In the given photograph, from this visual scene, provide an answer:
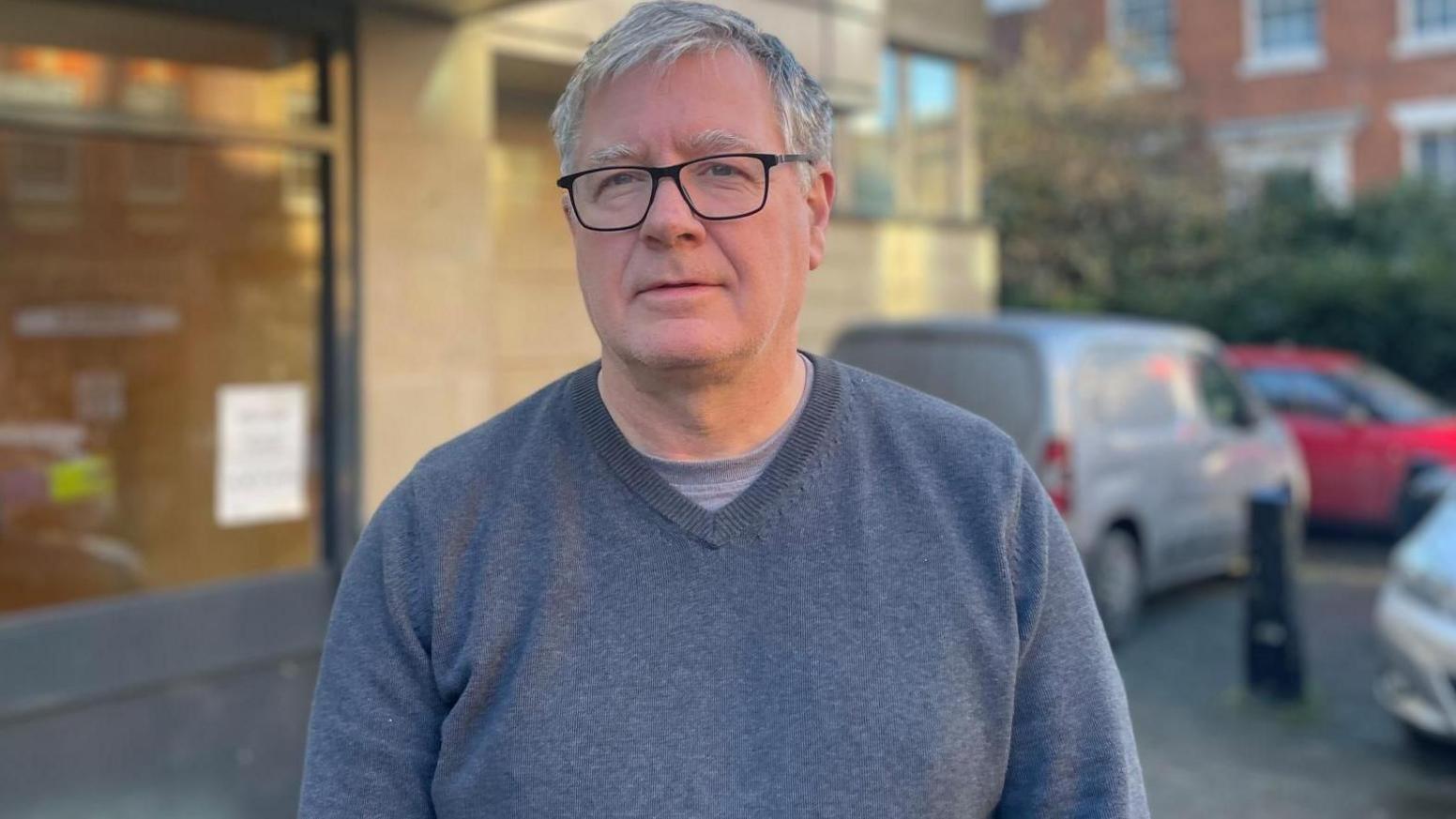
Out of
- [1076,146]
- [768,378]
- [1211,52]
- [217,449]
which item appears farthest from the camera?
[1211,52]

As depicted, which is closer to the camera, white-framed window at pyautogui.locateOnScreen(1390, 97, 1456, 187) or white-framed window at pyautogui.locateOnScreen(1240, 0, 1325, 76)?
white-framed window at pyautogui.locateOnScreen(1390, 97, 1456, 187)

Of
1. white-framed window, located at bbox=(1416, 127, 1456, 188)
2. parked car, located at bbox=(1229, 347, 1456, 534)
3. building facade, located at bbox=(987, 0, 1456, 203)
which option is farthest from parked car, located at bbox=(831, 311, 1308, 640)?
white-framed window, located at bbox=(1416, 127, 1456, 188)

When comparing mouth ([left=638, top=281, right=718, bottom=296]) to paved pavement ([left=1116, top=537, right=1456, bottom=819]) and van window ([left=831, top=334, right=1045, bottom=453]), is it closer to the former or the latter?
paved pavement ([left=1116, top=537, right=1456, bottom=819])

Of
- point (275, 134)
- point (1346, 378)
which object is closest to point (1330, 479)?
point (1346, 378)

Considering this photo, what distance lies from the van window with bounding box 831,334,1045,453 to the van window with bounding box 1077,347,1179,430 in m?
0.37

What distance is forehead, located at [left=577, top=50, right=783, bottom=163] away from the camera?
5.59 feet

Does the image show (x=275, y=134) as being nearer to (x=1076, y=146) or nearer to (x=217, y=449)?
(x=217, y=449)

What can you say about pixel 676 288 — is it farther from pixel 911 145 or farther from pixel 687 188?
pixel 911 145

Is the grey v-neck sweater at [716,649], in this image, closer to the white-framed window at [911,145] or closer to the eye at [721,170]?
the eye at [721,170]

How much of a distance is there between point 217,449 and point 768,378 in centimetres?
444

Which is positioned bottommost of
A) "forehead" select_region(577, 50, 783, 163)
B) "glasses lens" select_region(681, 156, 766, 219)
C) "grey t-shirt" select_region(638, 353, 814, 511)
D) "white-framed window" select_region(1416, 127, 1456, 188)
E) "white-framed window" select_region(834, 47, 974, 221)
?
"grey t-shirt" select_region(638, 353, 814, 511)

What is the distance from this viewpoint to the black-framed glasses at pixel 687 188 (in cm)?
172

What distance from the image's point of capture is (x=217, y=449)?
5652mm

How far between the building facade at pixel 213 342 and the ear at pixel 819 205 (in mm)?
3954
